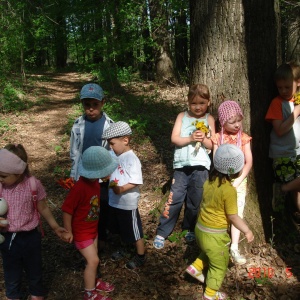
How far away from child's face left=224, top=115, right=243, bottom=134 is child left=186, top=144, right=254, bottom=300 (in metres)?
0.56

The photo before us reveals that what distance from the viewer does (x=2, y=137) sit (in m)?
8.33

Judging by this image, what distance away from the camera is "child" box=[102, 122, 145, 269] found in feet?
11.3

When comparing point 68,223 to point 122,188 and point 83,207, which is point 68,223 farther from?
point 122,188

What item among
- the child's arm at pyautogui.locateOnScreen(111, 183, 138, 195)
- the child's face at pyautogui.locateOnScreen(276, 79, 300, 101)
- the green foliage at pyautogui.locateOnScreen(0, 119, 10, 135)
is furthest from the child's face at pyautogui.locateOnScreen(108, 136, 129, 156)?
the green foliage at pyautogui.locateOnScreen(0, 119, 10, 135)

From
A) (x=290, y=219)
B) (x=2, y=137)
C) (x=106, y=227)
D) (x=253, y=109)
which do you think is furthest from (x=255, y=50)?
(x=2, y=137)

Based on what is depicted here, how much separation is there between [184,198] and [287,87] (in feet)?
5.76

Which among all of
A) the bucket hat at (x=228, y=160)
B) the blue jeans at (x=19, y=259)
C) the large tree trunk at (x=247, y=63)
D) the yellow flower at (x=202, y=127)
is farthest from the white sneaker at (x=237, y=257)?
the blue jeans at (x=19, y=259)

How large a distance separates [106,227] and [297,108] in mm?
2576

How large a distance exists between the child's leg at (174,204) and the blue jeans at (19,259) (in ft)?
5.12

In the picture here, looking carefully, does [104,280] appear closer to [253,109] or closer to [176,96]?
[253,109]

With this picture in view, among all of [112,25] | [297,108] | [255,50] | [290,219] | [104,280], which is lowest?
[104,280]

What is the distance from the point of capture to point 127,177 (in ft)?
11.5

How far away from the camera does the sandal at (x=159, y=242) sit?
3.99 m

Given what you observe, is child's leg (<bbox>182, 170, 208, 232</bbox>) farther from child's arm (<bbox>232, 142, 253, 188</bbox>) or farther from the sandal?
child's arm (<bbox>232, 142, 253, 188</bbox>)
